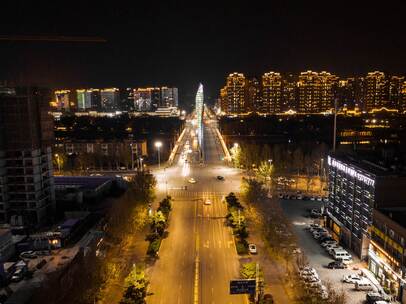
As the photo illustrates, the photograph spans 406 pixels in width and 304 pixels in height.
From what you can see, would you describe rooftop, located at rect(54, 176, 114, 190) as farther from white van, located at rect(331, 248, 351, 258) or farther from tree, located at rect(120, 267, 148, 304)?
white van, located at rect(331, 248, 351, 258)

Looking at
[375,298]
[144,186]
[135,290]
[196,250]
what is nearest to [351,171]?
[375,298]

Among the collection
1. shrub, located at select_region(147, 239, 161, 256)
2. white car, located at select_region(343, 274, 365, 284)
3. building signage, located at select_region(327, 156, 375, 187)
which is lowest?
white car, located at select_region(343, 274, 365, 284)

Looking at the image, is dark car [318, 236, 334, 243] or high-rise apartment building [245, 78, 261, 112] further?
high-rise apartment building [245, 78, 261, 112]

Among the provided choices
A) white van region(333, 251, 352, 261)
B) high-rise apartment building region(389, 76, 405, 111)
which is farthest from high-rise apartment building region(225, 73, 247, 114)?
white van region(333, 251, 352, 261)

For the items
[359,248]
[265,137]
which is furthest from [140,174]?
[265,137]

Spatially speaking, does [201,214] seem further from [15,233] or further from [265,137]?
[265,137]

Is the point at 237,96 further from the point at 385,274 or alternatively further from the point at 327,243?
the point at 385,274

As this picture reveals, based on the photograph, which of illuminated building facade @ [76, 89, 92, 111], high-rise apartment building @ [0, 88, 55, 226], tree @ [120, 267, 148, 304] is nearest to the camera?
tree @ [120, 267, 148, 304]

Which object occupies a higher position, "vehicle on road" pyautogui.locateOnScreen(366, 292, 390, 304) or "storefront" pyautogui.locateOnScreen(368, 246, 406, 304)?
"storefront" pyautogui.locateOnScreen(368, 246, 406, 304)
